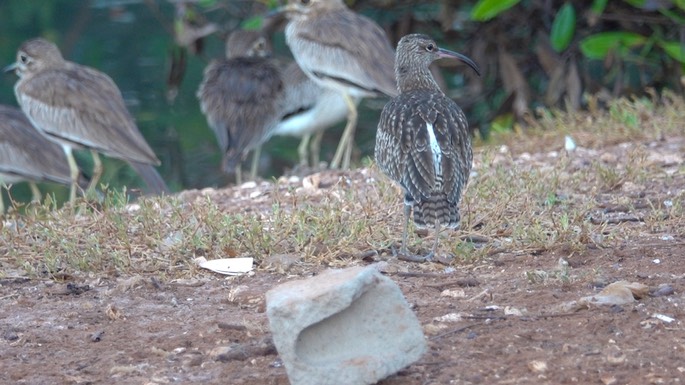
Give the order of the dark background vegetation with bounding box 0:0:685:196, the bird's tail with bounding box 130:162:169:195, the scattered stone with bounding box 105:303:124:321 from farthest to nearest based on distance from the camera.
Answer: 1. the dark background vegetation with bounding box 0:0:685:196
2. the bird's tail with bounding box 130:162:169:195
3. the scattered stone with bounding box 105:303:124:321

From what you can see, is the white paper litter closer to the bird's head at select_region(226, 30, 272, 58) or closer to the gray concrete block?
the gray concrete block

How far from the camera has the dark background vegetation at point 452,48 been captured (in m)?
10.6

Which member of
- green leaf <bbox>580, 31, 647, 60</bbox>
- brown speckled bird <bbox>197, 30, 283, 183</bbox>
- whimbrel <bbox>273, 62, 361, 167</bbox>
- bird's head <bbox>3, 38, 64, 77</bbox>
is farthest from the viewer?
whimbrel <bbox>273, 62, 361, 167</bbox>

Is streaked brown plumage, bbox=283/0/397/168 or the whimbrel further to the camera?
the whimbrel

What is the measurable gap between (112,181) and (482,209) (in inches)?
234

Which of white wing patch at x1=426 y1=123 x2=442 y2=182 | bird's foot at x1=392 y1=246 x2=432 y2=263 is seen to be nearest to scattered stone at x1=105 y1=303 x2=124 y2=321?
bird's foot at x1=392 y1=246 x2=432 y2=263

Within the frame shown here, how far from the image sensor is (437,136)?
5.73 meters

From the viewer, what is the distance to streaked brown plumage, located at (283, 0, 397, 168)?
10.2 metres

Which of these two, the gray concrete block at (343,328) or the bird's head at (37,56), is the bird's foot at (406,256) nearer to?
the gray concrete block at (343,328)

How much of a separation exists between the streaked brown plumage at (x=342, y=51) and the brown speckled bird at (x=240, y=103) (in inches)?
15.8

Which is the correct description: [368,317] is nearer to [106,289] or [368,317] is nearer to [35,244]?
[106,289]

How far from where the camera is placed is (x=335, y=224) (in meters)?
5.78

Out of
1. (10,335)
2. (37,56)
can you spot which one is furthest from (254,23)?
(10,335)

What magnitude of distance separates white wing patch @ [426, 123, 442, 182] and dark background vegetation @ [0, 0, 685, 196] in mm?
3366
